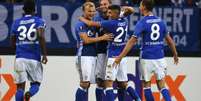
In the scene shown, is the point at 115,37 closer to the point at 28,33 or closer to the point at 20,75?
the point at 28,33

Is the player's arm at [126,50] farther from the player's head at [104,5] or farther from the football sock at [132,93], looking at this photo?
the football sock at [132,93]

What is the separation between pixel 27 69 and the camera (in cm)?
1291

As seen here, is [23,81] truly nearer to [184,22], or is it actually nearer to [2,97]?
[2,97]

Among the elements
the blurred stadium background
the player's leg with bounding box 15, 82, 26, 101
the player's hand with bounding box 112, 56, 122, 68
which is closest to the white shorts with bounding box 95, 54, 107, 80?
the player's hand with bounding box 112, 56, 122, 68

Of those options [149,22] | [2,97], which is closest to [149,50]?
[149,22]

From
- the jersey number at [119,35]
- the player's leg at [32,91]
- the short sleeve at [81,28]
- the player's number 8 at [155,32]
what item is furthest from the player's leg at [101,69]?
the player's leg at [32,91]

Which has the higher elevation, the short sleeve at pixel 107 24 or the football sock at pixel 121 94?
the short sleeve at pixel 107 24

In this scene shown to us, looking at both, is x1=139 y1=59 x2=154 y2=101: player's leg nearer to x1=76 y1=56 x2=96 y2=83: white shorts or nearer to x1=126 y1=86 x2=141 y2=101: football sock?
x1=126 y1=86 x2=141 y2=101: football sock

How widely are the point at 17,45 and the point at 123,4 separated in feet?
8.68

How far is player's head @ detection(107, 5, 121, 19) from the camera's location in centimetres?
1300

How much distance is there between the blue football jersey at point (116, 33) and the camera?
42.7 feet

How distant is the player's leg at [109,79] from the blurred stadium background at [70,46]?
4.97ft

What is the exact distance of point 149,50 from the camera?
12953 mm

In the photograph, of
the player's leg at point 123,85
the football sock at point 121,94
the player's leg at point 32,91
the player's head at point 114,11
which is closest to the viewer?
the player's leg at point 32,91
